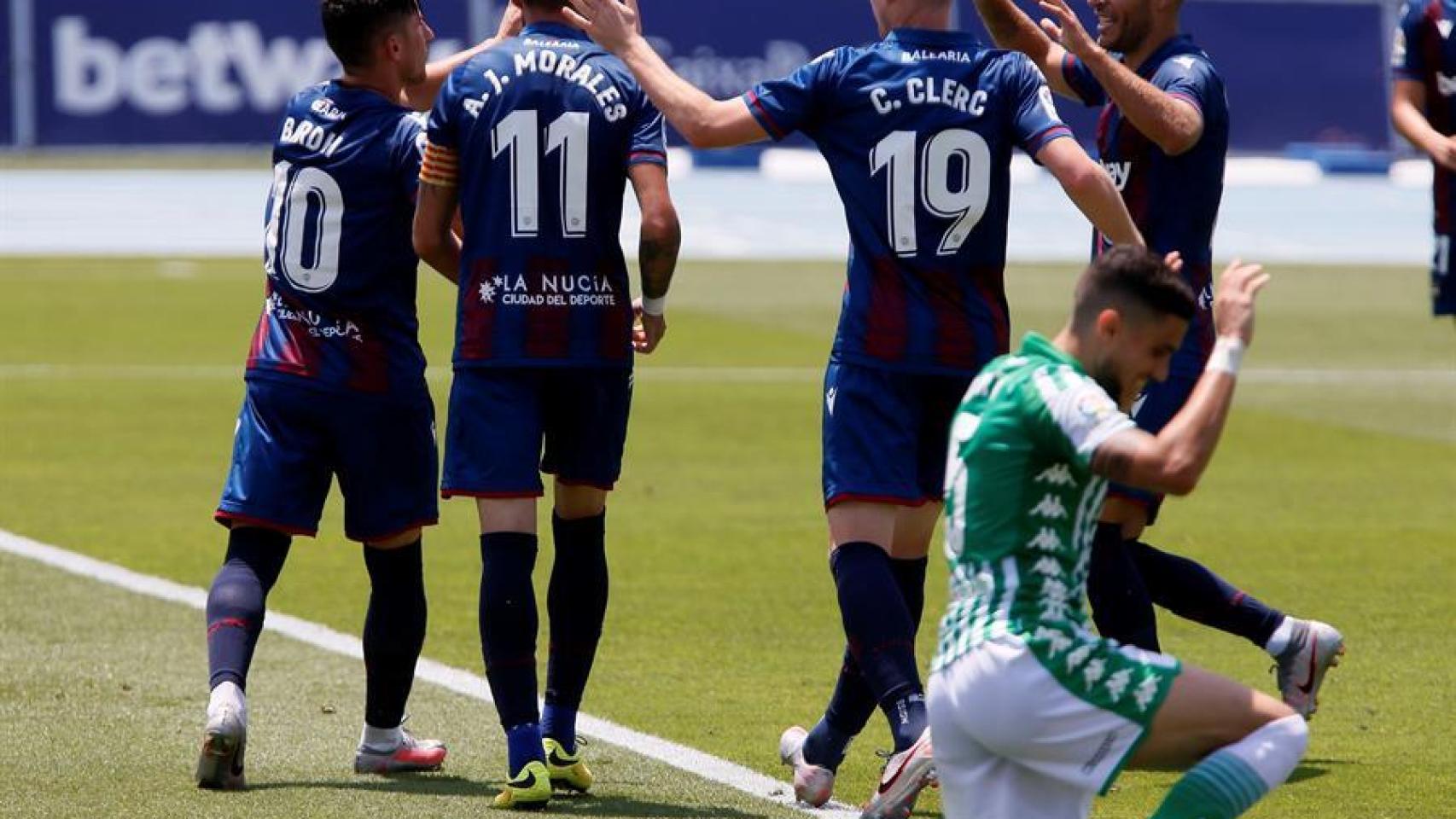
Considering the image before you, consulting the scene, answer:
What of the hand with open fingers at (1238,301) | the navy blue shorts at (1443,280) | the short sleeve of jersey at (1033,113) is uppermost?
the short sleeve of jersey at (1033,113)

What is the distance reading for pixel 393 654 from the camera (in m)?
7.29

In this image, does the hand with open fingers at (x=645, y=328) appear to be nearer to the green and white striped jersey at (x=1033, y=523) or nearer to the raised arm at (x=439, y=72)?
the raised arm at (x=439, y=72)

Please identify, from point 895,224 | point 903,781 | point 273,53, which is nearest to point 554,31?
point 895,224

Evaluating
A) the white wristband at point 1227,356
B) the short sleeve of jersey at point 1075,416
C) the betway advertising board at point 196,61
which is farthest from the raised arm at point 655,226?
the betway advertising board at point 196,61

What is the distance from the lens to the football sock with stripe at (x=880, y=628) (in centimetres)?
641

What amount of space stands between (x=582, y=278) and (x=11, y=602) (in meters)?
3.87

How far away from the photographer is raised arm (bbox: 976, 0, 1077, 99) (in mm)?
7312

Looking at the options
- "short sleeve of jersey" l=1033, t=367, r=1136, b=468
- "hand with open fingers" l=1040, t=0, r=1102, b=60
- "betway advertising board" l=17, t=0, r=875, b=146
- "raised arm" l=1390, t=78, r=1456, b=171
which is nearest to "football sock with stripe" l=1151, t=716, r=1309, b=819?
"short sleeve of jersey" l=1033, t=367, r=1136, b=468

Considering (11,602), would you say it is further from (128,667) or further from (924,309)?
(924,309)

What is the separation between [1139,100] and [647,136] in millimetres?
1306

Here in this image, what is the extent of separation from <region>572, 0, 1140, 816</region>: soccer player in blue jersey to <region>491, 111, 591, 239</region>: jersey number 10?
0.32 m

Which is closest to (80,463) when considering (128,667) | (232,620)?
(128,667)

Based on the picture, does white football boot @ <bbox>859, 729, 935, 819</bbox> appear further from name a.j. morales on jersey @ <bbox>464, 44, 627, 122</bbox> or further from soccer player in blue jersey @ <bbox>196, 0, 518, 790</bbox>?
name a.j. morales on jersey @ <bbox>464, 44, 627, 122</bbox>

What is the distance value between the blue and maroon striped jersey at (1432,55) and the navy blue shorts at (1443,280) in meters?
0.28
